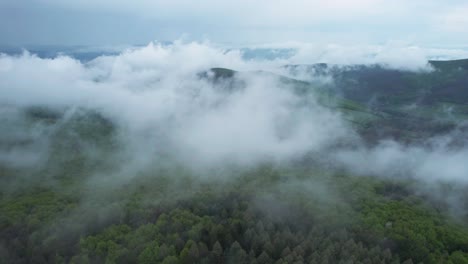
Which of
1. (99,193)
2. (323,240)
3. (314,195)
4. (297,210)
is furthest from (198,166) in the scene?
(323,240)

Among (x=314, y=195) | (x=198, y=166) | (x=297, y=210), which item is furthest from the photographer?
(x=198, y=166)

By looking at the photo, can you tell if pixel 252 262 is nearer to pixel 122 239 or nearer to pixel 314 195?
pixel 122 239

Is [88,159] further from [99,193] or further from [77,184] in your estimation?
[99,193]

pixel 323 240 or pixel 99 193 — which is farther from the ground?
pixel 323 240

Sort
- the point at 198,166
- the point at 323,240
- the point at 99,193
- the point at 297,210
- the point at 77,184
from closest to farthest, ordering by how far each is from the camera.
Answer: the point at 323,240, the point at 297,210, the point at 99,193, the point at 77,184, the point at 198,166

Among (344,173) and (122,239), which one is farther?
(344,173)

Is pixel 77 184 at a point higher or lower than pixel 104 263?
lower

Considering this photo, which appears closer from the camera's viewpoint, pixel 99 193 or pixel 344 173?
pixel 99 193

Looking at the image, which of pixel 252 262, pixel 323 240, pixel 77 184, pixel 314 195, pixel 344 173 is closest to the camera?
pixel 252 262

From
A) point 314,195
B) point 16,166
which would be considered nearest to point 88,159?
point 16,166
